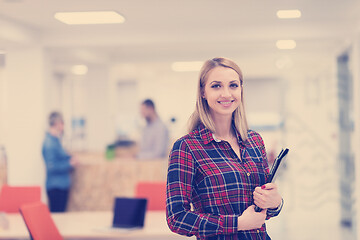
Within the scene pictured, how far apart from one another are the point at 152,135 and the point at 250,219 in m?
5.23

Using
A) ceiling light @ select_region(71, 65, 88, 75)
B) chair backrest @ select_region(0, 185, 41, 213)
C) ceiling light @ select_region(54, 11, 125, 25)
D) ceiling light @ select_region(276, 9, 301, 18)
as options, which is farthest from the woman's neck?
ceiling light @ select_region(71, 65, 88, 75)

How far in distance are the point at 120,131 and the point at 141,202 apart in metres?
12.3

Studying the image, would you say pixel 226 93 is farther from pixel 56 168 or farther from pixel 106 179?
pixel 106 179

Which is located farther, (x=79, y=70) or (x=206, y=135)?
(x=79, y=70)

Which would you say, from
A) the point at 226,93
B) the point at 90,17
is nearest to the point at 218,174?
the point at 226,93

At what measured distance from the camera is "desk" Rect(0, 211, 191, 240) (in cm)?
346

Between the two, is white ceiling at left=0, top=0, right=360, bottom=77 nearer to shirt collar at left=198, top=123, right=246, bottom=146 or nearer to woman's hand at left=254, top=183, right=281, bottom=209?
shirt collar at left=198, top=123, right=246, bottom=146

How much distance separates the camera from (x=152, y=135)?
22.4ft

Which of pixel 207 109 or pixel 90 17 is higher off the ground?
pixel 90 17

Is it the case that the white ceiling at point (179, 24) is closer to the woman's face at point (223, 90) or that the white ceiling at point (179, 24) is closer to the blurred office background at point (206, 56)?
the blurred office background at point (206, 56)

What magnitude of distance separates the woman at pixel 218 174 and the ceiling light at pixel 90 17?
4.24 metres

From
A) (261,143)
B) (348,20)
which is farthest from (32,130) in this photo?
(261,143)

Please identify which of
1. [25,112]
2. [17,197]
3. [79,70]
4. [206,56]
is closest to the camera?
[17,197]

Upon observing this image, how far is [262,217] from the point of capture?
166 cm
